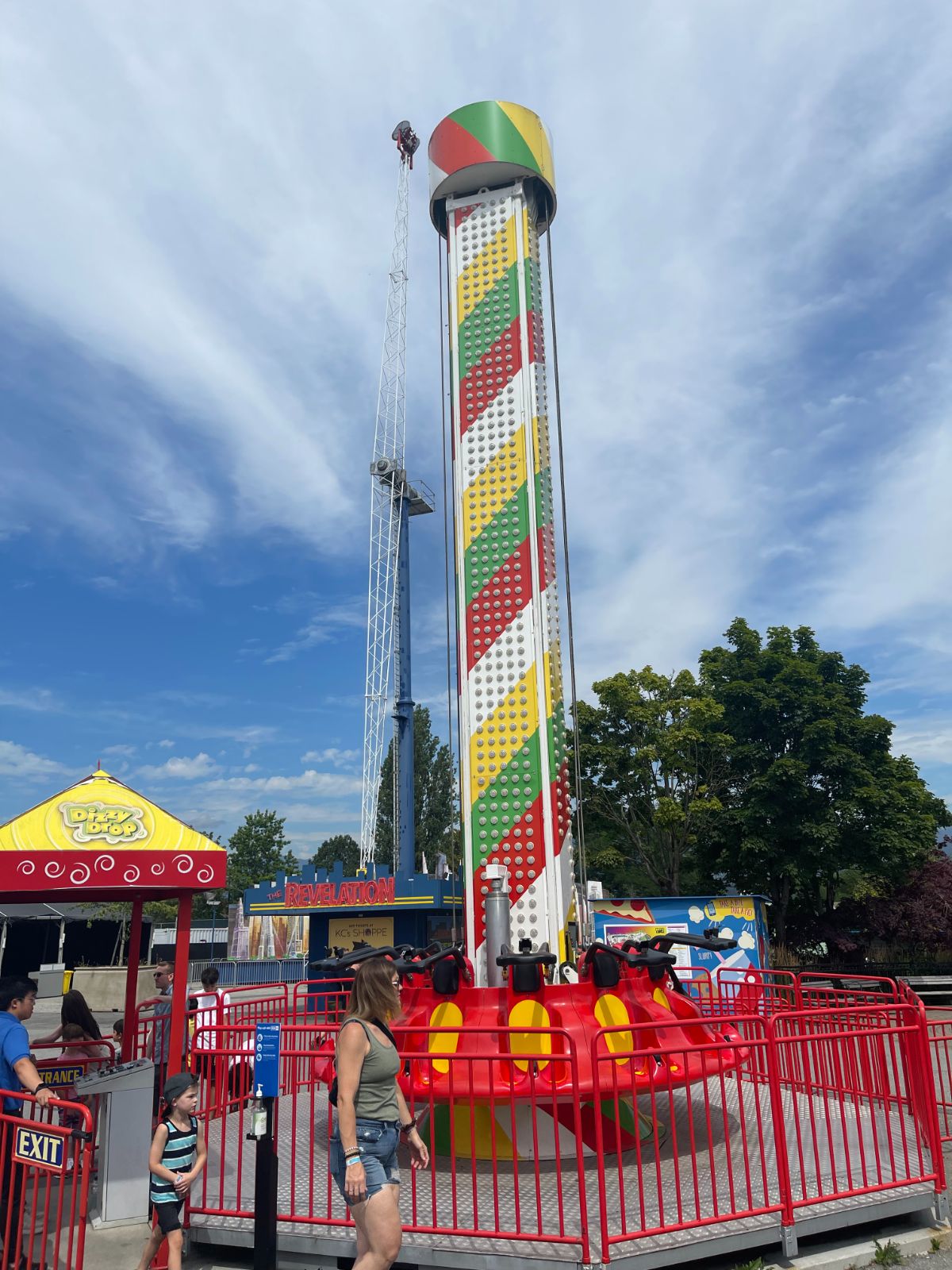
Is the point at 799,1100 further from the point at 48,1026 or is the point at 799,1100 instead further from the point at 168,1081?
the point at 48,1026

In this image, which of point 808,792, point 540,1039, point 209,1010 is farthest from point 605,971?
point 808,792

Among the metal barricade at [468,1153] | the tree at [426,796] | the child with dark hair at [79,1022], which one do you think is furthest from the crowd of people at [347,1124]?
the tree at [426,796]

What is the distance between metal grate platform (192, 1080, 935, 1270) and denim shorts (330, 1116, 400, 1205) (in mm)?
1002

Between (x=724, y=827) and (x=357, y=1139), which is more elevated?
(x=724, y=827)

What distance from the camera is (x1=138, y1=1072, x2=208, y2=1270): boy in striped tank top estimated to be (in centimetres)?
475

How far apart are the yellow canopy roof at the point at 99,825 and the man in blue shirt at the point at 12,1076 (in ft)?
3.13

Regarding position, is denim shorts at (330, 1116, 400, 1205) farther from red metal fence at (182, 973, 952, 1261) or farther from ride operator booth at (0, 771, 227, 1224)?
ride operator booth at (0, 771, 227, 1224)

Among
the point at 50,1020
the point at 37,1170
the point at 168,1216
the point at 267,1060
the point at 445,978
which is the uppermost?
the point at 445,978

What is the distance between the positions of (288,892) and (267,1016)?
15812mm

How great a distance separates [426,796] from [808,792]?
1239 inches

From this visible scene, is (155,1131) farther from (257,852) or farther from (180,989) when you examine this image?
(257,852)

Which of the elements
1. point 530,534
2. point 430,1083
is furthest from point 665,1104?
point 530,534

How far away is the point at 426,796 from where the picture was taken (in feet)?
176

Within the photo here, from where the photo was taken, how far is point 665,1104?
716 cm
